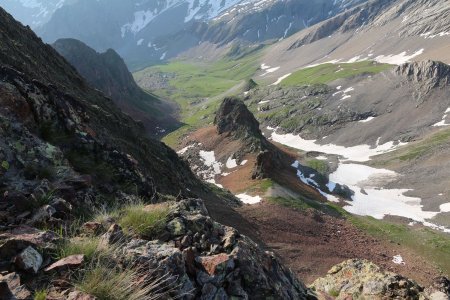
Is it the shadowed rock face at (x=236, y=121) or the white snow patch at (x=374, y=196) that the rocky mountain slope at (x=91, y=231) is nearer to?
the white snow patch at (x=374, y=196)

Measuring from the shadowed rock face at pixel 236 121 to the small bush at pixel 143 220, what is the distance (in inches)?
2928

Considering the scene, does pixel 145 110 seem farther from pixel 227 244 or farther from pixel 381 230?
pixel 227 244

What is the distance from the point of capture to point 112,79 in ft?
585

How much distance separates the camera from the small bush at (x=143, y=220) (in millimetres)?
8781

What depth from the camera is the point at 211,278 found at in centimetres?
866

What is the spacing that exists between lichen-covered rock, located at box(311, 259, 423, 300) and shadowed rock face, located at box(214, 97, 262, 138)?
219ft

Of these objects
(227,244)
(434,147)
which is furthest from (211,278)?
(434,147)

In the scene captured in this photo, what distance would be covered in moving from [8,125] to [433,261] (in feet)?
155

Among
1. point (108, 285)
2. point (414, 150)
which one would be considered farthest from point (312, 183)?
point (108, 285)

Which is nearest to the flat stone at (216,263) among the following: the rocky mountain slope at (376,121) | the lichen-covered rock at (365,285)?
the lichen-covered rock at (365,285)

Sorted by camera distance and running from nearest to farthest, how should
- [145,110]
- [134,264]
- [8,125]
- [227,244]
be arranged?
[134,264]
[227,244]
[8,125]
[145,110]

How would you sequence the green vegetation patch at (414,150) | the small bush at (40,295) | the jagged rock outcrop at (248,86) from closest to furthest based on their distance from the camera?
1. the small bush at (40,295)
2. the green vegetation patch at (414,150)
3. the jagged rock outcrop at (248,86)

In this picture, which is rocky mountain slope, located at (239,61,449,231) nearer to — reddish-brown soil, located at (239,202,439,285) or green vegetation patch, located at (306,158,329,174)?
green vegetation patch, located at (306,158,329,174)

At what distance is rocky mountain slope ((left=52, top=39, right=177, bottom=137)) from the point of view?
165500 mm
